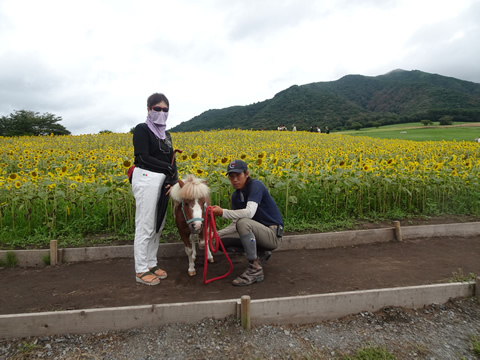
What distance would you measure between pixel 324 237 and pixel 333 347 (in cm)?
269

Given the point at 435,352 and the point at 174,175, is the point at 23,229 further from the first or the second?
the point at 435,352

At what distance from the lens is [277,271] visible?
4.53 m

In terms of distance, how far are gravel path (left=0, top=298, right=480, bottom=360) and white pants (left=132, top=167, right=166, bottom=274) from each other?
3.56 feet

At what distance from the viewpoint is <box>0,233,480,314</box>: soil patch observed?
3744mm

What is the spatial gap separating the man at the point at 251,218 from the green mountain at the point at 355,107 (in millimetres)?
47627

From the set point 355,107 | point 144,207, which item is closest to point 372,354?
point 144,207

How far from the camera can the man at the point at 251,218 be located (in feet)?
13.1

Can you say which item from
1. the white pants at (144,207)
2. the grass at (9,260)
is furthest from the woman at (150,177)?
the grass at (9,260)

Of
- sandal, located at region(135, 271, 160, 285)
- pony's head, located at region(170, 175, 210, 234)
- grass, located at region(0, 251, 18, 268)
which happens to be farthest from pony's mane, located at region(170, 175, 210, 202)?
grass, located at region(0, 251, 18, 268)

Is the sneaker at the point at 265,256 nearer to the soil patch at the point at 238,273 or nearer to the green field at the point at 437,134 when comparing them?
the soil patch at the point at 238,273

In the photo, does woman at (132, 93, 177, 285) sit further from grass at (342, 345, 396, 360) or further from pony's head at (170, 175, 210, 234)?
grass at (342, 345, 396, 360)

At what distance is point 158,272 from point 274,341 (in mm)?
1960

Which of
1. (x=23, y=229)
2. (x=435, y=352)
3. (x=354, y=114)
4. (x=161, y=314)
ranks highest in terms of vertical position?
(x=354, y=114)

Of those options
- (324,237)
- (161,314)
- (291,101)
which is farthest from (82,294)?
(291,101)
